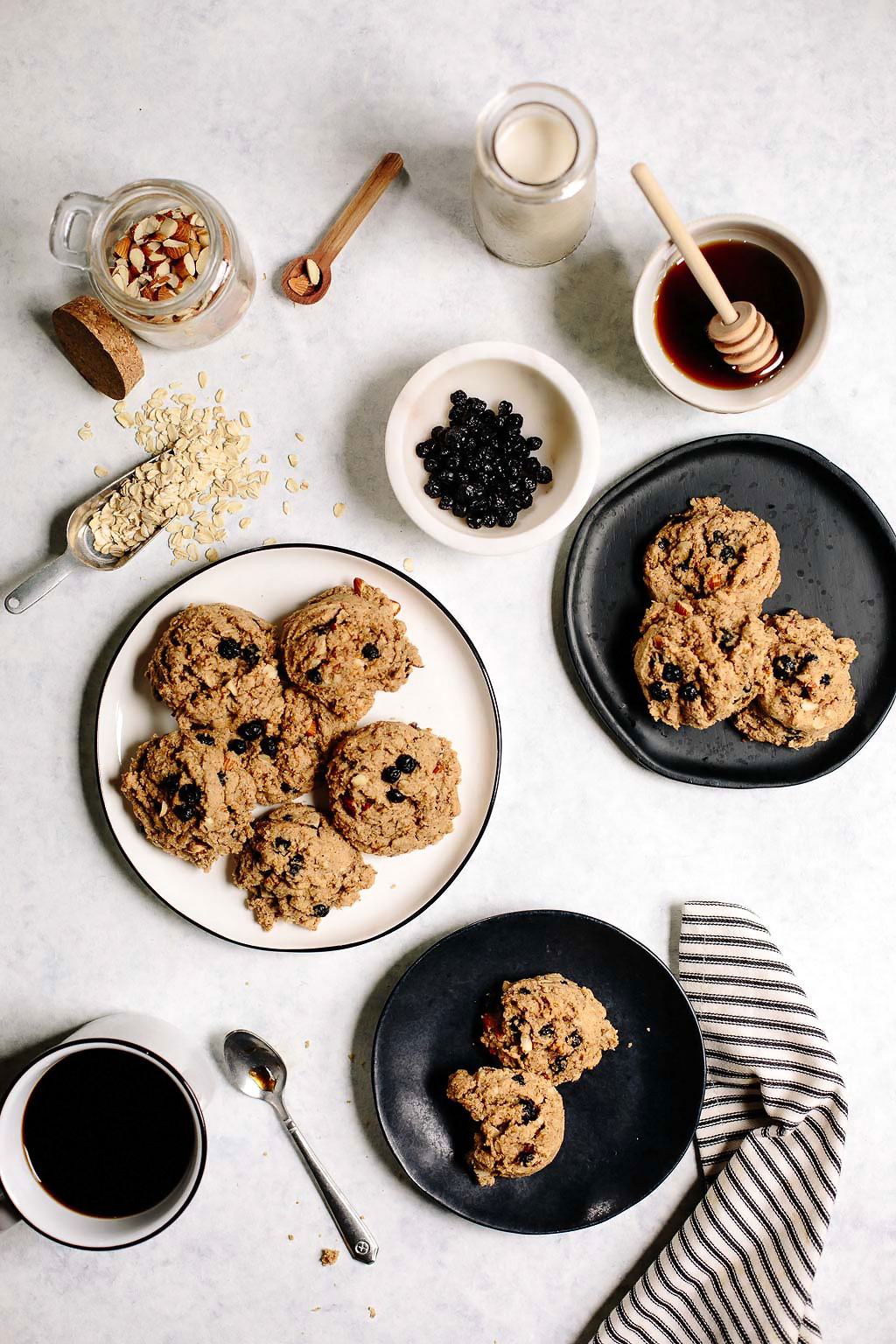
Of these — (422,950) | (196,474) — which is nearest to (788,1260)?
(422,950)

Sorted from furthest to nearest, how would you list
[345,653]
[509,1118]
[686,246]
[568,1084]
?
[568,1084] → [509,1118] → [345,653] → [686,246]

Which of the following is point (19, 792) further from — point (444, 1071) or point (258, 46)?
point (258, 46)

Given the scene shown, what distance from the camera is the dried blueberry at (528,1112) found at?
1.95 meters

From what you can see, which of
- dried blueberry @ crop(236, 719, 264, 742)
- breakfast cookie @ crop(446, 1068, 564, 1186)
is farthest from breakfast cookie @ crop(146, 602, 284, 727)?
breakfast cookie @ crop(446, 1068, 564, 1186)

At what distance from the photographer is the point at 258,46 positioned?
207 centimetres

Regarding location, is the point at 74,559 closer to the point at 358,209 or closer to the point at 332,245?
the point at 332,245

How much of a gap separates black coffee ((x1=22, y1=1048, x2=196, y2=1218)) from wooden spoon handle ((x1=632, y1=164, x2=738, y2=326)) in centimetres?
199

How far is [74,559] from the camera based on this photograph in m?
2.00

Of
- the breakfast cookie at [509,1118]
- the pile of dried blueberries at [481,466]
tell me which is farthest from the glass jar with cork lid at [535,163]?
the breakfast cookie at [509,1118]

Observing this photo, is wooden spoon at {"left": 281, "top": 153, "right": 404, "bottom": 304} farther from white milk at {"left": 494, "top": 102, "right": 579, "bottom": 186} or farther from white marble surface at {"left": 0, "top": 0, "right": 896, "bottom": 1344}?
white milk at {"left": 494, "top": 102, "right": 579, "bottom": 186}

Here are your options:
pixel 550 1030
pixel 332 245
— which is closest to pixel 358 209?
pixel 332 245

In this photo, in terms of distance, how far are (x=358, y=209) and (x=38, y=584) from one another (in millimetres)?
1117

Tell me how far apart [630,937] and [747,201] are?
5.76 ft

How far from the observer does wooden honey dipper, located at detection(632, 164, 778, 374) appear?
1.72m
